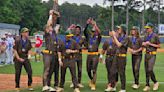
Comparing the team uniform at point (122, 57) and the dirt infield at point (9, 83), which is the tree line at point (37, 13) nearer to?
the dirt infield at point (9, 83)

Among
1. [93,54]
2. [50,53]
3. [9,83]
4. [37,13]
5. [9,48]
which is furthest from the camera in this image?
[37,13]

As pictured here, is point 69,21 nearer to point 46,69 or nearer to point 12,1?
point 12,1

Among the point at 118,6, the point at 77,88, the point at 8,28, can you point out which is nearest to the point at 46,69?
the point at 77,88

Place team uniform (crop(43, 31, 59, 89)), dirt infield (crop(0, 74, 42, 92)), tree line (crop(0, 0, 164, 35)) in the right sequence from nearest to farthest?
1. team uniform (crop(43, 31, 59, 89))
2. dirt infield (crop(0, 74, 42, 92))
3. tree line (crop(0, 0, 164, 35))

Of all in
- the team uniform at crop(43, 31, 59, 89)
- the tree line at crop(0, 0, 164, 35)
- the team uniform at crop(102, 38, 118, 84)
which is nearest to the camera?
the team uniform at crop(43, 31, 59, 89)

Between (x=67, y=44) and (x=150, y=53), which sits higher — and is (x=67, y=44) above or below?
above

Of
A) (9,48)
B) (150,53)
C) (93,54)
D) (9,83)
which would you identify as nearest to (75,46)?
(93,54)

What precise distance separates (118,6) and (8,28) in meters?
56.9

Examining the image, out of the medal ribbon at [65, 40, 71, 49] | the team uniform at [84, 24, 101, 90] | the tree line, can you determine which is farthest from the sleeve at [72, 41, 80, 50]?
the tree line

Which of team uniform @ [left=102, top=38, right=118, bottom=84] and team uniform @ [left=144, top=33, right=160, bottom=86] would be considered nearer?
team uniform @ [left=144, top=33, right=160, bottom=86]

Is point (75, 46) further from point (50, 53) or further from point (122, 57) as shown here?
point (122, 57)

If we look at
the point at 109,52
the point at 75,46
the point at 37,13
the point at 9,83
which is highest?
the point at 37,13

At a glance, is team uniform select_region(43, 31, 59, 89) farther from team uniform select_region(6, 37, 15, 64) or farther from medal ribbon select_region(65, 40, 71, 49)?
team uniform select_region(6, 37, 15, 64)

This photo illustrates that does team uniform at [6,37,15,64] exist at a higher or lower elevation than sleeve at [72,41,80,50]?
lower
